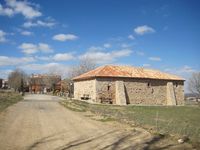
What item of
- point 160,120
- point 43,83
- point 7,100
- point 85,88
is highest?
A: point 43,83

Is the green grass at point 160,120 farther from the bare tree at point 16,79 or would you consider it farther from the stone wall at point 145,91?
the bare tree at point 16,79

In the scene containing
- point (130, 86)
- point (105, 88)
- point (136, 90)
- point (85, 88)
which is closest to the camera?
point (105, 88)

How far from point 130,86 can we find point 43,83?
6889cm

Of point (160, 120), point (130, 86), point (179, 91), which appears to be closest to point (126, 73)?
point (130, 86)

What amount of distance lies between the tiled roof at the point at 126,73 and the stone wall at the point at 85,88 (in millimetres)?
909

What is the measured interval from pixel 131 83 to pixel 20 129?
2938cm

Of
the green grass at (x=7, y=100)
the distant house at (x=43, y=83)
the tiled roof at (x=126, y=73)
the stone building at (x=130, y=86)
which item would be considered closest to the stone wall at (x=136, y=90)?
the stone building at (x=130, y=86)

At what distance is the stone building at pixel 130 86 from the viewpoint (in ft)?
127

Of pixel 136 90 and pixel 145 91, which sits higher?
pixel 136 90

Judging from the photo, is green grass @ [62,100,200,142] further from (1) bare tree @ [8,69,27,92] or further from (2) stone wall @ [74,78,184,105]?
(1) bare tree @ [8,69,27,92]

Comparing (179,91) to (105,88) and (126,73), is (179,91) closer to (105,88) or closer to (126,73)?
(126,73)

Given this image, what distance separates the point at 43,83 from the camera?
104688 millimetres

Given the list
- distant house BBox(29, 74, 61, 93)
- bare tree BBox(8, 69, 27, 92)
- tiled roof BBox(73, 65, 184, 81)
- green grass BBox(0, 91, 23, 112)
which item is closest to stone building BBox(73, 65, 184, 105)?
tiled roof BBox(73, 65, 184, 81)

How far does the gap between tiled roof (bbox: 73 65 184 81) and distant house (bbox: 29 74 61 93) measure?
53.5m
